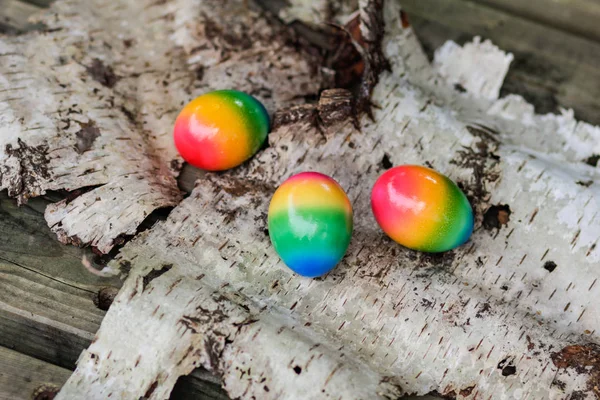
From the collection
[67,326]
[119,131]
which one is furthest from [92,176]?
[67,326]

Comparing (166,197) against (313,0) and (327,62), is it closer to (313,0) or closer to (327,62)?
(327,62)

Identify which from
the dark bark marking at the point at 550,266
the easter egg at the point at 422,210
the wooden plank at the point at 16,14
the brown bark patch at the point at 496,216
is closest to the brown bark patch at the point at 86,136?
the wooden plank at the point at 16,14

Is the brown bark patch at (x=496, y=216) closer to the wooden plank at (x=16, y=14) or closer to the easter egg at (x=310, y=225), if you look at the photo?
the easter egg at (x=310, y=225)

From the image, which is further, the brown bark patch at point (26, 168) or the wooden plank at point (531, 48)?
the wooden plank at point (531, 48)

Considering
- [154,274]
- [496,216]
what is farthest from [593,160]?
[154,274]

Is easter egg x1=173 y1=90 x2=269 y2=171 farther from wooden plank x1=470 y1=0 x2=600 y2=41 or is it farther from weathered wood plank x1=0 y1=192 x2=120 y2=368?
wooden plank x1=470 y1=0 x2=600 y2=41
